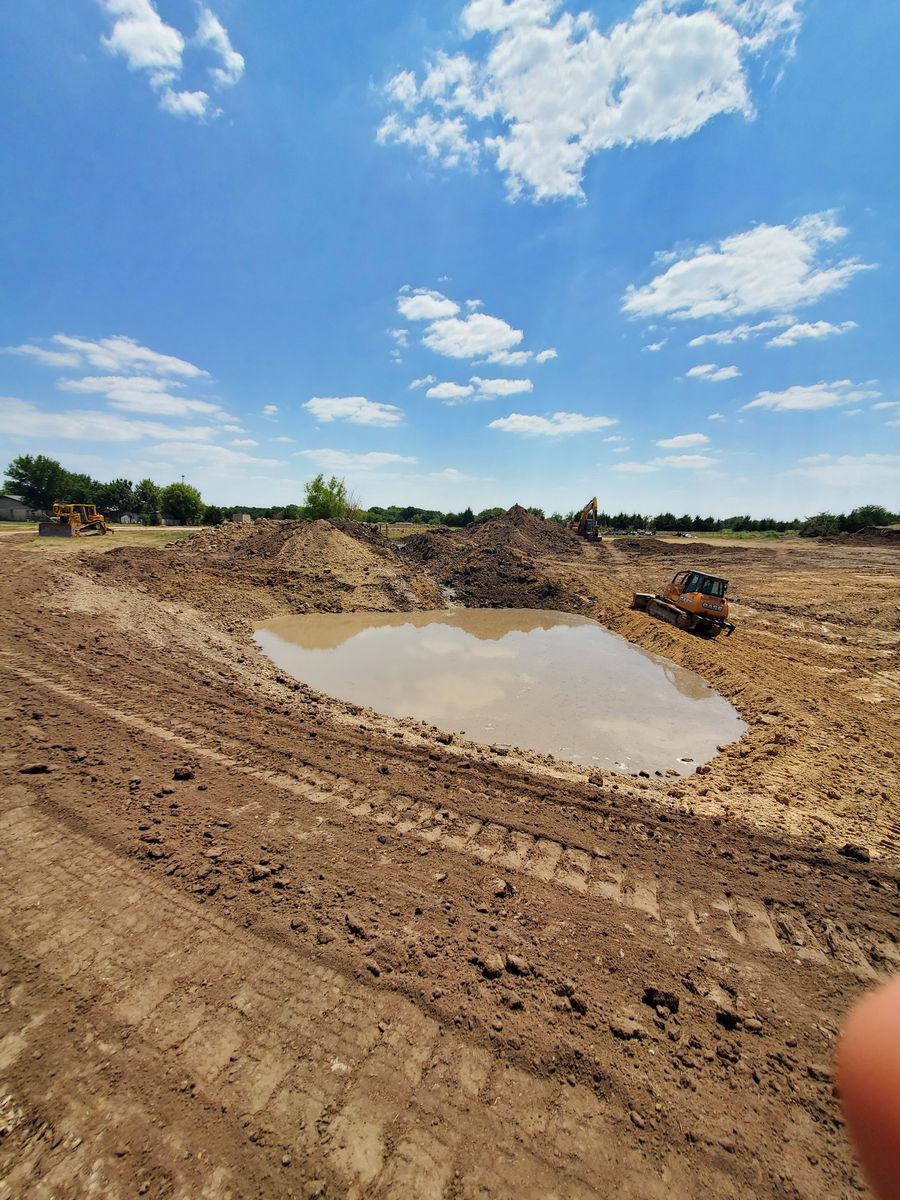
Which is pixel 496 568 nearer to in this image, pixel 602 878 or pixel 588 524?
pixel 602 878

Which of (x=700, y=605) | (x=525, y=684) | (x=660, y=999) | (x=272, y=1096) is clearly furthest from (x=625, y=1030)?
(x=700, y=605)

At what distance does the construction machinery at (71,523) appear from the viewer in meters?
27.5

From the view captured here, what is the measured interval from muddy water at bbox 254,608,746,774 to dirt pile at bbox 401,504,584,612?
3.75m

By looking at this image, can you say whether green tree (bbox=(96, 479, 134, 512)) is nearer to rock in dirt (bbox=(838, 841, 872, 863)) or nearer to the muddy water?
the muddy water

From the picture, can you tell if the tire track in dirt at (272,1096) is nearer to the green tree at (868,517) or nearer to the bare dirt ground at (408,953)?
the bare dirt ground at (408,953)

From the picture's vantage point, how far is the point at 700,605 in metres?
14.3

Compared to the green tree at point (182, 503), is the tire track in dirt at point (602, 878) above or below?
below

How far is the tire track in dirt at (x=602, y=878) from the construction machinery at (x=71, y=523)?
29.6 metres

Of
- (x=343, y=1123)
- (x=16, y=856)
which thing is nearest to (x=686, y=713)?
(x=343, y=1123)

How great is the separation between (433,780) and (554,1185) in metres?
3.72

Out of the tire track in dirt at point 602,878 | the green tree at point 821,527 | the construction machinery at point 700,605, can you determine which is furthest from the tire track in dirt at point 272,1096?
the green tree at point 821,527

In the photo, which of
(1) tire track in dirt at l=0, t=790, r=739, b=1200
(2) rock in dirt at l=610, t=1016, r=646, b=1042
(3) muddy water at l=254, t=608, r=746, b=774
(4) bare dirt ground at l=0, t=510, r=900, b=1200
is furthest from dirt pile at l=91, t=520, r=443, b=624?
(2) rock in dirt at l=610, t=1016, r=646, b=1042

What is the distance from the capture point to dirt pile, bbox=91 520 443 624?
15.9 m

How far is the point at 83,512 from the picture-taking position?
30.4 meters
